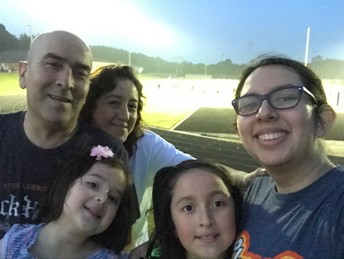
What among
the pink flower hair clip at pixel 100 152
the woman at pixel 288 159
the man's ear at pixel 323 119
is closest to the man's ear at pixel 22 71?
the pink flower hair clip at pixel 100 152

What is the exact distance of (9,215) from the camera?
58.2 inches

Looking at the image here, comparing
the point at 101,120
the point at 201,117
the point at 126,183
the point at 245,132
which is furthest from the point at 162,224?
the point at 201,117

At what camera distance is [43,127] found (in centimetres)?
154

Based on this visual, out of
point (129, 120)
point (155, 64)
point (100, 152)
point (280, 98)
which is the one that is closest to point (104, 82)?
point (129, 120)

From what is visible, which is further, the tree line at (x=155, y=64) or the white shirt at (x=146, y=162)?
the tree line at (x=155, y=64)

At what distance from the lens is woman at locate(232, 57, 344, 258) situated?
3.44 ft

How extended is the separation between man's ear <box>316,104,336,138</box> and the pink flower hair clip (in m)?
0.70

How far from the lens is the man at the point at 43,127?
149 centimetres

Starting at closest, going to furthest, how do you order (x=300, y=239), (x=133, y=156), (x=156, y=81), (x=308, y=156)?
(x=300, y=239), (x=308, y=156), (x=133, y=156), (x=156, y=81)

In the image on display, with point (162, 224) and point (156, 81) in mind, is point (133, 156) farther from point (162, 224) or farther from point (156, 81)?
point (156, 81)

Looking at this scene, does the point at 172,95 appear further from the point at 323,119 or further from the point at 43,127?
the point at 323,119

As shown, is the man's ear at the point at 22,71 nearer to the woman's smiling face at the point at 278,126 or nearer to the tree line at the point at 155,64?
the woman's smiling face at the point at 278,126

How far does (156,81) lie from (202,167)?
1.66 m

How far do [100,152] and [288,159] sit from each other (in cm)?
65
